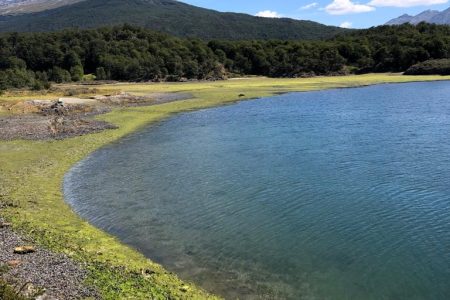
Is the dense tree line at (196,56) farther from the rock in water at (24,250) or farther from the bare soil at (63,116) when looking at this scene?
the rock in water at (24,250)

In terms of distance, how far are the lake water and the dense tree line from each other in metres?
90.3

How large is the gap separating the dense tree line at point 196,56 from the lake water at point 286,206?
90.3 metres

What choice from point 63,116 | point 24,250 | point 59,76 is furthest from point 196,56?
point 24,250

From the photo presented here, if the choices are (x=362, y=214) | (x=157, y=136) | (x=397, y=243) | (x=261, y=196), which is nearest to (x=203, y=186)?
(x=261, y=196)

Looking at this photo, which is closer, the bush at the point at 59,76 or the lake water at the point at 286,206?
the lake water at the point at 286,206

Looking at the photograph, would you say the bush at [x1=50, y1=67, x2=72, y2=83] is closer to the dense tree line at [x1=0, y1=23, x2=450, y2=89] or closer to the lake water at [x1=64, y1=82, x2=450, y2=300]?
the dense tree line at [x1=0, y1=23, x2=450, y2=89]

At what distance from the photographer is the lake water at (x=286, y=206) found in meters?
15.6

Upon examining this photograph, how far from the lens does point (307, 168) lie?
96.3ft

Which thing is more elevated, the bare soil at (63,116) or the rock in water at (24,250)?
the rock in water at (24,250)

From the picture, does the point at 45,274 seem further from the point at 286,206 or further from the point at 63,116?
the point at 63,116

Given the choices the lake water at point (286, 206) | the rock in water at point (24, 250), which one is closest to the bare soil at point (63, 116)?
the lake water at point (286, 206)

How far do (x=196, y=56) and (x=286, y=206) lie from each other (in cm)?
12664

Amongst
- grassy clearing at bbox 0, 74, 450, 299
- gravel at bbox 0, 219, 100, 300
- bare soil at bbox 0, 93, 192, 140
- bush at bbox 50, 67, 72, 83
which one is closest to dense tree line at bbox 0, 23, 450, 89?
bush at bbox 50, 67, 72, 83

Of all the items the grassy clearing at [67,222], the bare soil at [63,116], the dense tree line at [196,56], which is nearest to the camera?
the grassy clearing at [67,222]
